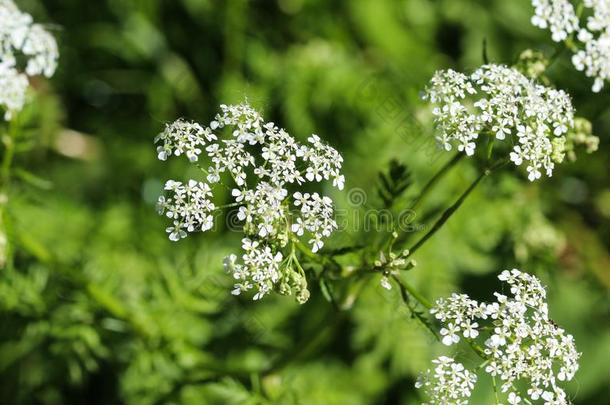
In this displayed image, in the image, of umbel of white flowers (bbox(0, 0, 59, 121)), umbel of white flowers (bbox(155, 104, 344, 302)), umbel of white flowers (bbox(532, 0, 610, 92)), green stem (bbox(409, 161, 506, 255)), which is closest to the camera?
umbel of white flowers (bbox(155, 104, 344, 302))

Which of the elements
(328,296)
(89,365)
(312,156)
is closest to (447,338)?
(328,296)

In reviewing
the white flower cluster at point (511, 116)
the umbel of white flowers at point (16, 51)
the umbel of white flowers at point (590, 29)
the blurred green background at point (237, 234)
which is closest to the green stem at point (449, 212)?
the white flower cluster at point (511, 116)

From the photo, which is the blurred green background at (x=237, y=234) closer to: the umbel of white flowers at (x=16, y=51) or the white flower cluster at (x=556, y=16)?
the umbel of white flowers at (x=16, y=51)

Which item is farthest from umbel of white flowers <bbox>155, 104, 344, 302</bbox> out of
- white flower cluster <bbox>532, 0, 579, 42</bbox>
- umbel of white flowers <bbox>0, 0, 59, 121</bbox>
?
white flower cluster <bbox>532, 0, 579, 42</bbox>

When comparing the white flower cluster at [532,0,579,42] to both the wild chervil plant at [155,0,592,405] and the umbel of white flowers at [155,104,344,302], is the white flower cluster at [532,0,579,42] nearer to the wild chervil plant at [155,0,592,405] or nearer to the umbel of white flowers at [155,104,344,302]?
the wild chervil plant at [155,0,592,405]

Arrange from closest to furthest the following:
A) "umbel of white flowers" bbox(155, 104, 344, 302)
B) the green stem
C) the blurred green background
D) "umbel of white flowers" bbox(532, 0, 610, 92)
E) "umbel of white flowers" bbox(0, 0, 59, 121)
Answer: "umbel of white flowers" bbox(155, 104, 344, 302) → the green stem → "umbel of white flowers" bbox(532, 0, 610, 92) → "umbel of white flowers" bbox(0, 0, 59, 121) → the blurred green background

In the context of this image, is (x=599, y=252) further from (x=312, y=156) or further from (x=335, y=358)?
(x=312, y=156)

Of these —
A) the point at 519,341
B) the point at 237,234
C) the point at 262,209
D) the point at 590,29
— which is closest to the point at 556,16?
the point at 590,29
